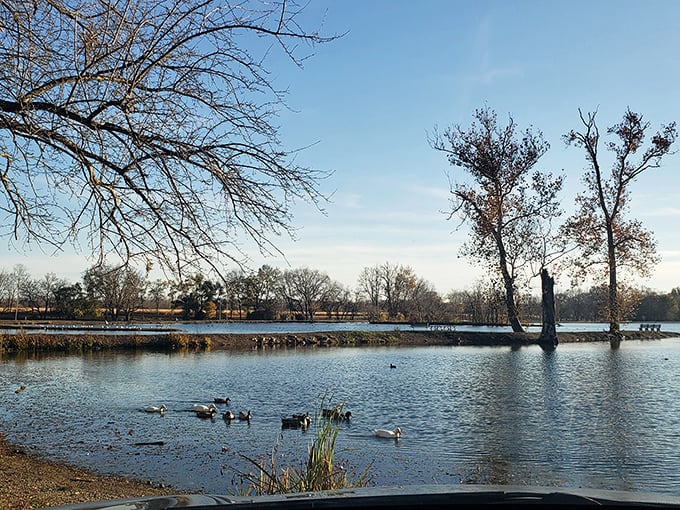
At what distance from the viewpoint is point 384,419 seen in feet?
43.4

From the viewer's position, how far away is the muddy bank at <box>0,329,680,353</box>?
101 feet

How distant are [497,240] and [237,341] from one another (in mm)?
16122

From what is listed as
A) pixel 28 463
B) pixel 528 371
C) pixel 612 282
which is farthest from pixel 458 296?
pixel 28 463

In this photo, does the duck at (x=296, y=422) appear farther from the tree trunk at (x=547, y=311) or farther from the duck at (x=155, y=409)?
the tree trunk at (x=547, y=311)

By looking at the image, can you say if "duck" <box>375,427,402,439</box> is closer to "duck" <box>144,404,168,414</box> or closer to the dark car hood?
"duck" <box>144,404,168,414</box>

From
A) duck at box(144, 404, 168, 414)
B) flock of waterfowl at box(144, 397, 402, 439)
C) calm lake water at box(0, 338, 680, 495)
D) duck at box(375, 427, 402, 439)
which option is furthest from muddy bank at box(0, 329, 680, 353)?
duck at box(375, 427, 402, 439)

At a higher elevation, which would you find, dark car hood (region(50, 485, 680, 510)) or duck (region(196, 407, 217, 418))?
dark car hood (region(50, 485, 680, 510))

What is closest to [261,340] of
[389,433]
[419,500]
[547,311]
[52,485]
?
[547,311]

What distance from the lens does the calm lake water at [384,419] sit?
30.3ft

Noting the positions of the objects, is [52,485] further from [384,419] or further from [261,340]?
[261,340]

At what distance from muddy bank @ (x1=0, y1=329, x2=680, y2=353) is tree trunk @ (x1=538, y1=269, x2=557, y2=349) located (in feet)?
3.78

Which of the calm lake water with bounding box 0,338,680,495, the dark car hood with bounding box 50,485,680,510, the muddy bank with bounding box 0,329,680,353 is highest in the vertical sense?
the dark car hood with bounding box 50,485,680,510

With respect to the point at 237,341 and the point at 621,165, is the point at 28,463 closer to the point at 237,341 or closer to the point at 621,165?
the point at 237,341

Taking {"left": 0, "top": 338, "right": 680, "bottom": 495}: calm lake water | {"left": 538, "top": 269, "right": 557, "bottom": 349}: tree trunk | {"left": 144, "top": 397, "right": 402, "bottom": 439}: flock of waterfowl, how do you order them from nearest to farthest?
1. {"left": 0, "top": 338, "right": 680, "bottom": 495}: calm lake water
2. {"left": 144, "top": 397, "right": 402, "bottom": 439}: flock of waterfowl
3. {"left": 538, "top": 269, "right": 557, "bottom": 349}: tree trunk
